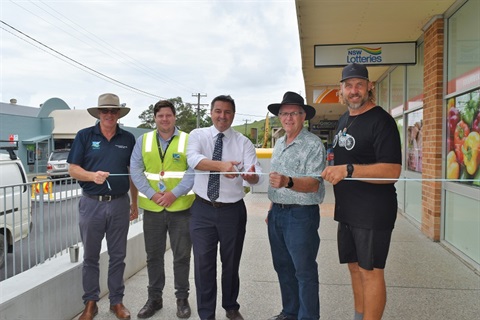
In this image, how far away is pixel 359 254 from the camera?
8.90 ft

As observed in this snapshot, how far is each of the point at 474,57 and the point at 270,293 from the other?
12.3ft

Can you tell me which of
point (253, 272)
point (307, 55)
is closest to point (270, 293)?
point (253, 272)

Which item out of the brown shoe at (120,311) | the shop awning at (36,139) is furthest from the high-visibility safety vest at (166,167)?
the shop awning at (36,139)

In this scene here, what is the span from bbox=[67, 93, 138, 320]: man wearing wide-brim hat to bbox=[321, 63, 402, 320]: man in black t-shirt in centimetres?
191

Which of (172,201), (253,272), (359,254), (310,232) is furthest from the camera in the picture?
(253,272)

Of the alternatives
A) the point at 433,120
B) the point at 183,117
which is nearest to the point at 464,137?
the point at 433,120

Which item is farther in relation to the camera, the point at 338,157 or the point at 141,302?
the point at 141,302

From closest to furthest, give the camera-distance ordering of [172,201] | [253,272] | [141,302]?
[172,201] < [141,302] < [253,272]

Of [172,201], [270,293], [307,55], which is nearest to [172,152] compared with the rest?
[172,201]

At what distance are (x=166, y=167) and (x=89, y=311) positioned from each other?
1.43m

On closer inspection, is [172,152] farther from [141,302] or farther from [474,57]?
[474,57]

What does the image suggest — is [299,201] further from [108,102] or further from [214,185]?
[108,102]

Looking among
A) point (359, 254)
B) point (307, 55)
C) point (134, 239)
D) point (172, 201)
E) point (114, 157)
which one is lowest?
point (134, 239)

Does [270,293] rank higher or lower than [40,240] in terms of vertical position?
lower
